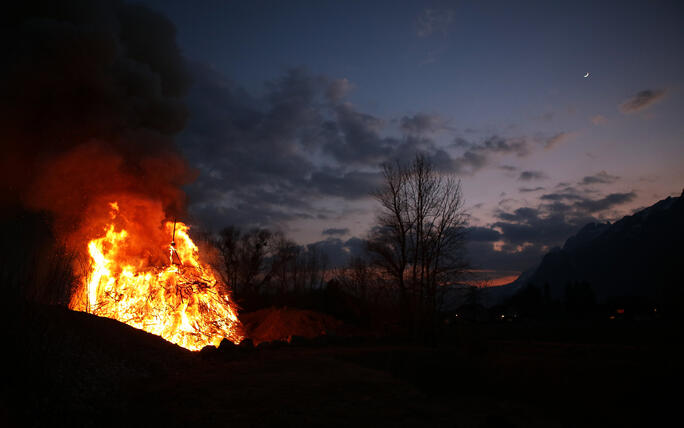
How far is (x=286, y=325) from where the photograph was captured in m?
17.2

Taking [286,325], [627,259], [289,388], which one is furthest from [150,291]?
[627,259]

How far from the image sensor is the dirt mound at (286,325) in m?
16.8

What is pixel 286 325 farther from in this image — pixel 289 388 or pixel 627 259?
pixel 627 259

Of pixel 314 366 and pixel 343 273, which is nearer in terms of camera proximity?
pixel 314 366

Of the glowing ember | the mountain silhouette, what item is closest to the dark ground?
the glowing ember

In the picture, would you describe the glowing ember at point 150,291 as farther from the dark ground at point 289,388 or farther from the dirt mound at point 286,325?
the dirt mound at point 286,325

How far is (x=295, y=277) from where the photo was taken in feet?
174

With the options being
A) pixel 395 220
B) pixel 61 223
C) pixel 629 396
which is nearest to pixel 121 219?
pixel 61 223

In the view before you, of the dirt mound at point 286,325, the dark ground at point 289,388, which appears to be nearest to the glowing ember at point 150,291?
the dark ground at point 289,388

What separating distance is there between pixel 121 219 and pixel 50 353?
8.63 metres

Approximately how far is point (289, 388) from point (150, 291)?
820 centimetres

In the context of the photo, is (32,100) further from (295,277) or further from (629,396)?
(295,277)

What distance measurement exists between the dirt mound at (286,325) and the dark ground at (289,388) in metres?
7.42

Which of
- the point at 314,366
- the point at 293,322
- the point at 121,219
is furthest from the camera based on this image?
the point at 293,322
